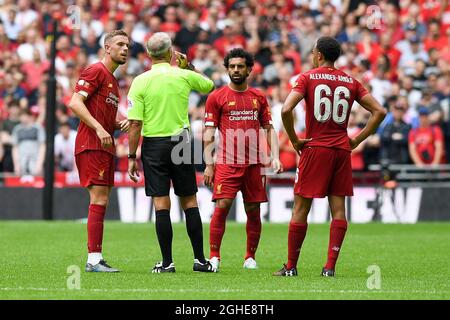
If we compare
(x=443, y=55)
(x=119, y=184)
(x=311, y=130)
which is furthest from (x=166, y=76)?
(x=443, y=55)

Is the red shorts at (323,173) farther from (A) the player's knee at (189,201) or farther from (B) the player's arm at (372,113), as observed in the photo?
(A) the player's knee at (189,201)

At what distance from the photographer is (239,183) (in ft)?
43.3

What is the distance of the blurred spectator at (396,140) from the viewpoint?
23.1 meters

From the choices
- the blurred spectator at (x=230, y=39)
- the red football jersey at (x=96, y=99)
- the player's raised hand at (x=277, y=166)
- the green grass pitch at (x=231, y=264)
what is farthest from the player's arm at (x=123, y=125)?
→ the blurred spectator at (x=230, y=39)

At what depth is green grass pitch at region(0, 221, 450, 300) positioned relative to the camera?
10273 millimetres

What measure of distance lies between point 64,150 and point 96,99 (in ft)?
37.7

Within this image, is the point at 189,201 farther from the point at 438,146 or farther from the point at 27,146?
the point at 27,146

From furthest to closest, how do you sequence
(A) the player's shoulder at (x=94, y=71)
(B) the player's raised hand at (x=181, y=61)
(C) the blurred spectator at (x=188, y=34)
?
1. (C) the blurred spectator at (x=188, y=34)
2. (B) the player's raised hand at (x=181, y=61)
3. (A) the player's shoulder at (x=94, y=71)

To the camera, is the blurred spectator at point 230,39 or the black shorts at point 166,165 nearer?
the black shorts at point 166,165

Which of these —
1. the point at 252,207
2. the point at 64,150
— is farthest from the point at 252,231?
the point at 64,150

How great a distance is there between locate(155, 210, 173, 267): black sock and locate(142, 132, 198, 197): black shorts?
0.70ft

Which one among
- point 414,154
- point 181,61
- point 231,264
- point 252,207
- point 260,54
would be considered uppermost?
point 260,54
